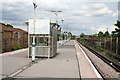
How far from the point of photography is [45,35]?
60.8ft

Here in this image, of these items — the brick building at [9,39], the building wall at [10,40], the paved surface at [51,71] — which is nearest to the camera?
the paved surface at [51,71]

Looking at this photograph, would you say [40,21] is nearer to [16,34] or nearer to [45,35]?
[45,35]

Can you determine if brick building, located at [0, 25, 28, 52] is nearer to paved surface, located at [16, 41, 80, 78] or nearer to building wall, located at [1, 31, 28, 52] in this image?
building wall, located at [1, 31, 28, 52]

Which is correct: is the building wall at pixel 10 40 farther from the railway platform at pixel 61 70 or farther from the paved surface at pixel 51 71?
the paved surface at pixel 51 71

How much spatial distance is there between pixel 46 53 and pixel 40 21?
2.73 m

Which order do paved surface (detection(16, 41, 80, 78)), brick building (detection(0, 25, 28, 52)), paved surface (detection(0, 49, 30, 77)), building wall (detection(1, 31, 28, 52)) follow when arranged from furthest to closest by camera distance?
building wall (detection(1, 31, 28, 52)) → brick building (detection(0, 25, 28, 52)) → paved surface (detection(0, 49, 30, 77)) → paved surface (detection(16, 41, 80, 78))

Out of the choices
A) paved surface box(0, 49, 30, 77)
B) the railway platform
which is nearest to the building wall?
paved surface box(0, 49, 30, 77)

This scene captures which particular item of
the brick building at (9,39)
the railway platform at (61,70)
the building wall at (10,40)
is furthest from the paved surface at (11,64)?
the building wall at (10,40)

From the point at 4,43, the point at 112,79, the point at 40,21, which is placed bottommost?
the point at 112,79

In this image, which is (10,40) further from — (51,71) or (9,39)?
(51,71)

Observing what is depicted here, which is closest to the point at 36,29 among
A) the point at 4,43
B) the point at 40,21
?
the point at 40,21

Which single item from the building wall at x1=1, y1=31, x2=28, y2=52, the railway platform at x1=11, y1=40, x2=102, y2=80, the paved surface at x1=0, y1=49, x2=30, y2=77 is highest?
the building wall at x1=1, y1=31, x2=28, y2=52

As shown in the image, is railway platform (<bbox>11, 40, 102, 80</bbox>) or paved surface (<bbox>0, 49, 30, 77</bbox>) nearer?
railway platform (<bbox>11, 40, 102, 80</bbox>)

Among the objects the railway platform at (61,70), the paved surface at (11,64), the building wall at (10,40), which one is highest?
the building wall at (10,40)
